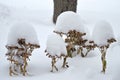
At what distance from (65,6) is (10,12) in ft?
7.69

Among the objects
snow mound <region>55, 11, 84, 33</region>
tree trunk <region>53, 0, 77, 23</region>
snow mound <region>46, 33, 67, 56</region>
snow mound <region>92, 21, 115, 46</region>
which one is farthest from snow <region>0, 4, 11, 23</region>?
snow mound <region>92, 21, 115, 46</region>

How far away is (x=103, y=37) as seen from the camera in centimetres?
441

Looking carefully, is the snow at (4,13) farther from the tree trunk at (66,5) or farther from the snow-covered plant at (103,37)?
the snow-covered plant at (103,37)

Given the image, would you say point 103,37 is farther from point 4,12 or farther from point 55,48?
point 4,12

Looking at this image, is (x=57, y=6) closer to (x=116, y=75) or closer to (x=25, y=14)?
(x=25, y=14)

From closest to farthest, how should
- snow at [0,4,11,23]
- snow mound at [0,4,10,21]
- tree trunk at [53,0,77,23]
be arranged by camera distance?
tree trunk at [53,0,77,23] → snow at [0,4,11,23] → snow mound at [0,4,10,21]

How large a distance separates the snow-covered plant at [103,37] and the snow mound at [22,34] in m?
0.88

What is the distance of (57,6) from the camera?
768cm

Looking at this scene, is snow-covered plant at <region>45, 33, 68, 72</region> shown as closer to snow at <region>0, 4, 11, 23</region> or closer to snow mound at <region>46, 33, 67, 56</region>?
snow mound at <region>46, 33, 67, 56</region>

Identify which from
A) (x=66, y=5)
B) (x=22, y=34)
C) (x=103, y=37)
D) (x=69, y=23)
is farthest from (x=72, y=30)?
(x=66, y=5)

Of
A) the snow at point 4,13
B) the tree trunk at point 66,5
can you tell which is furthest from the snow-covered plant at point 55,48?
the snow at point 4,13

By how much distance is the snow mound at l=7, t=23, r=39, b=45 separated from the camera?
4.41 m

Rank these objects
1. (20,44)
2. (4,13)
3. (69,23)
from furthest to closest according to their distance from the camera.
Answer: (4,13) → (69,23) → (20,44)

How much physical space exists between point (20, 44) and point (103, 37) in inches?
46.8
